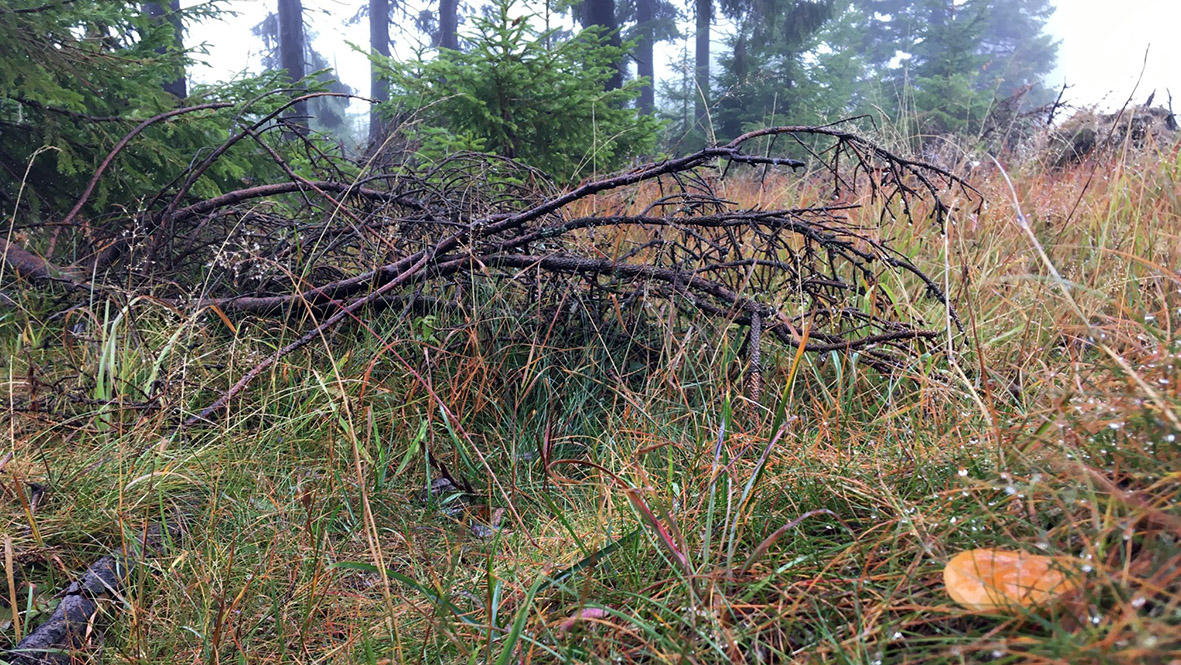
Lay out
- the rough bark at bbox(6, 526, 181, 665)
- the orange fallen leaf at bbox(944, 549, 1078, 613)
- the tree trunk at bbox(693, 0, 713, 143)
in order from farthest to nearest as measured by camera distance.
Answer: the tree trunk at bbox(693, 0, 713, 143), the rough bark at bbox(6, 526, 181, 665), the orange fallen leaf at bbox(944, 549, 1078, 613)

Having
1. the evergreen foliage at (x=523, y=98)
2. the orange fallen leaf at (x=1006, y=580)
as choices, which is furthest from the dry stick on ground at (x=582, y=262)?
the evergreen foliage at (x=523, y=98)

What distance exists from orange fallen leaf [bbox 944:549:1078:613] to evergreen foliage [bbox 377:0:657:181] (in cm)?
376

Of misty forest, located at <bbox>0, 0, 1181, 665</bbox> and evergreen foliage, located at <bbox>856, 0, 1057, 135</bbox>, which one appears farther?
evergreen foliage, located at <bbox>856, 0, 1057, 135</bbox>

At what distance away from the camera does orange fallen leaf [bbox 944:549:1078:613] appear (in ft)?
2.74

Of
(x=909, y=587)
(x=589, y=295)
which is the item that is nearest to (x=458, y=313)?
(x=589, y=295)

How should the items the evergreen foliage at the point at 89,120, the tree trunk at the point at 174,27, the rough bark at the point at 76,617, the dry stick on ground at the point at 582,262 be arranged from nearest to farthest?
the rough bark at the point at 76,617, the dry stick on ground at the point at 582,262, the evergreen foliage at the point at 89,120, the tree trunk at the point at 174,27

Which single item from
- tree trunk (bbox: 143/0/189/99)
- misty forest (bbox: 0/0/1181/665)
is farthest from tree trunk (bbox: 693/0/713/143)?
misty forest (bbox: 0/0/1181/665)

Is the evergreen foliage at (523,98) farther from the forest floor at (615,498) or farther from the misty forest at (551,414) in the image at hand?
the forest floor at (615,498)

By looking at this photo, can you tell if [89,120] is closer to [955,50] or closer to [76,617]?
[76,617]

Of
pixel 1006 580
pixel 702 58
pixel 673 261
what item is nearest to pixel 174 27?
pixel 673 261

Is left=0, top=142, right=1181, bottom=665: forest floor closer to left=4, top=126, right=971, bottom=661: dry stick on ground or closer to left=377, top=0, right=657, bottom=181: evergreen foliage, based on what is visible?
left=4, top=126, right=971, bottom=661: dry stick on ground

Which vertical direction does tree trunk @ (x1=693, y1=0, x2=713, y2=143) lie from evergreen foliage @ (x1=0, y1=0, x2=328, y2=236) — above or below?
above

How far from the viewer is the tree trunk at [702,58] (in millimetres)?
14430

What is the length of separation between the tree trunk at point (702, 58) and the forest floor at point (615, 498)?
10.3 m
